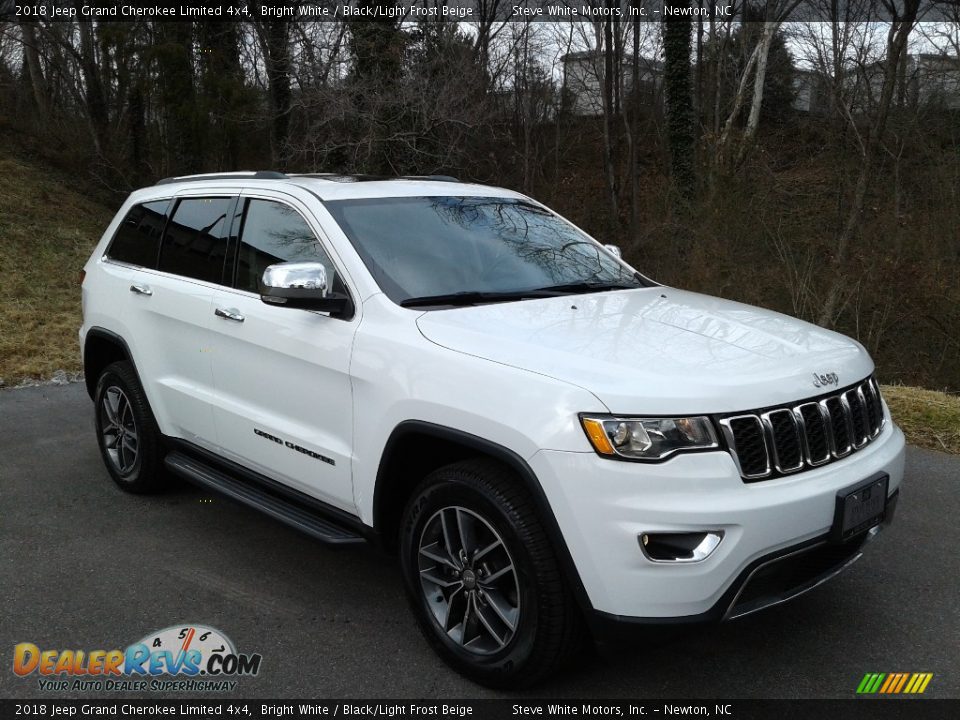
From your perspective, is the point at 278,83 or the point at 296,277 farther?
the point at 278,83

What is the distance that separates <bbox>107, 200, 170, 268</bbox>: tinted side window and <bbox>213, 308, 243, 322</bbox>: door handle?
3.41 ft

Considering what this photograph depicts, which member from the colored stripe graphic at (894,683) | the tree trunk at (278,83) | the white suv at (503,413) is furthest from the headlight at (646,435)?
the tree trunk at (278,83)

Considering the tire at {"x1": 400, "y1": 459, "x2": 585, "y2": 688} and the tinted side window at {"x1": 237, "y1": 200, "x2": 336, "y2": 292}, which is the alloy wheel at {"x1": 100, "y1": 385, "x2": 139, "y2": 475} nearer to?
the tinted side window at {"x1": 237, "y1": 200, "x2": 336, "y2": 292}

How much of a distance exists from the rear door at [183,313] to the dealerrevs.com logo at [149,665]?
1.21m

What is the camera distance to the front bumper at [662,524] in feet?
8.94

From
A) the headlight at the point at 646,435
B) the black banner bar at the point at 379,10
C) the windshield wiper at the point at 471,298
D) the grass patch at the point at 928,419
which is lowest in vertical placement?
the grass patch at the point at 928,419

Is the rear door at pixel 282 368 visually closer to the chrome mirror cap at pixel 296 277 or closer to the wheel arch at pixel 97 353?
the chrome mirror cap at pixel 296 277

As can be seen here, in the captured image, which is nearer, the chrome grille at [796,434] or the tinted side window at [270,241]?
the chrome grille at [796,434]

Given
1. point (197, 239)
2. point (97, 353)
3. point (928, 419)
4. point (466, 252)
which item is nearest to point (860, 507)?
point (466, 252)

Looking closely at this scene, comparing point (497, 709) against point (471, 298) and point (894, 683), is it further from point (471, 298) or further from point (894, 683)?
point (471, 298)

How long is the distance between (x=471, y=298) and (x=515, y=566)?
1.25 metres

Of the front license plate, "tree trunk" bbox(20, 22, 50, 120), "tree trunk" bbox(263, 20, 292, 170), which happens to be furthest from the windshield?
"tree trunk" bbox(20, 22, 50, 120)

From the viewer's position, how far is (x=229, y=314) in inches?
168

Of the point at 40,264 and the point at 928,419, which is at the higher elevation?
the point at 40,264
